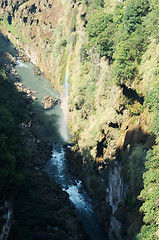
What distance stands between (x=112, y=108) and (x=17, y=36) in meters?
77.3

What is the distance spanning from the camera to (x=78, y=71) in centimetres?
5100

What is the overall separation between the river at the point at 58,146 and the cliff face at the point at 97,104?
5.54ft

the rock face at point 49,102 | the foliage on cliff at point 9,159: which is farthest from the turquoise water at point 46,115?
the foliage on cliff at point 9,159

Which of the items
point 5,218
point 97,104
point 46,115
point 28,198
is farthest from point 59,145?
point 5,218

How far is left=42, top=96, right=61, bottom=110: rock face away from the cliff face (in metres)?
3.31

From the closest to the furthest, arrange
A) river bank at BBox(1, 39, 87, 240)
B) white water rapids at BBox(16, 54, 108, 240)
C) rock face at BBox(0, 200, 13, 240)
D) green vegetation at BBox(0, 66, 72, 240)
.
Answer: rock face at BBox(0, 200, 13, 240) < green vegetation at BBox(0, 66, 72, 240) < river bank at BBox(1, 39, 87, 240) < white water rapids at BBox(16, 54, 108, 240)

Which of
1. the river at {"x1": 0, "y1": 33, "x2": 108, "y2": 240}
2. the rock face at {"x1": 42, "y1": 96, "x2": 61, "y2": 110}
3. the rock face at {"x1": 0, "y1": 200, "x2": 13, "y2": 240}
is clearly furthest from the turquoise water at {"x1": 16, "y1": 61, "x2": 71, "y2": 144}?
the rock face at {"x1": 0, "y1": 200, "x2": 13, "y2": 240}

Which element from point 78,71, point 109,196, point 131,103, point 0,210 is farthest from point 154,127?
point 78,71

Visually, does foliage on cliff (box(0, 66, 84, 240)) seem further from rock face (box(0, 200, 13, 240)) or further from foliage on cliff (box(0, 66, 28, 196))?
rock face (box(0, 200, 13, 240))

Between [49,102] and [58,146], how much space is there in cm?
1626

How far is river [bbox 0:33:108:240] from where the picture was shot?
32903mm

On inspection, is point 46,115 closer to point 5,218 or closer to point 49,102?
point 49,102

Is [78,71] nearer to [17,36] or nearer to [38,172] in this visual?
[38,172]

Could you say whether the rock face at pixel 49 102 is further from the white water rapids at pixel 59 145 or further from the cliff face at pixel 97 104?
the cliff face at pixel 97 104
